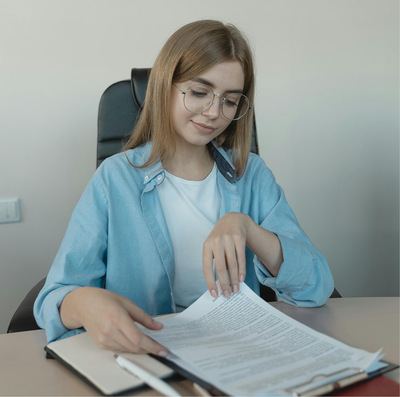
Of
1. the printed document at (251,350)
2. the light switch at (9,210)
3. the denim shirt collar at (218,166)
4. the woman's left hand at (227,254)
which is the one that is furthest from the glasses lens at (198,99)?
the light switch at (9,210)

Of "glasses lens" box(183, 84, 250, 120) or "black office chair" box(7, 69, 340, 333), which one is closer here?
"glasses lens" box(183, 84, 250, 120)

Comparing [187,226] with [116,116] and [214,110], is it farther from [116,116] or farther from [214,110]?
[116,116]

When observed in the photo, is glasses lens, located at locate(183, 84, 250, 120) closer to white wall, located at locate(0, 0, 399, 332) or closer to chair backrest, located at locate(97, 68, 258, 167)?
chair backrest, located at locate(97, 68, 258, 167)

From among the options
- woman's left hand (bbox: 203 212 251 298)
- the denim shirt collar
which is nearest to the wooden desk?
woman's left hand (bbox: 203 212 251 298)

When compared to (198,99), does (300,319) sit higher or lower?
lower

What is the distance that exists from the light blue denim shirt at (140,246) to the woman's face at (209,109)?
0.11 metres

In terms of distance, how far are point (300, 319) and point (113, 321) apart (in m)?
0.39

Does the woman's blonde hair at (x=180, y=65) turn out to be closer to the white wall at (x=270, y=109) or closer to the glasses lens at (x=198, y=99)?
the glasses lens at (x=198, y=99)

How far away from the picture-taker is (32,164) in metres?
1.75

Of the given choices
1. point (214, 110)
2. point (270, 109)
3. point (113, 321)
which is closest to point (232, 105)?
point (214, 110)

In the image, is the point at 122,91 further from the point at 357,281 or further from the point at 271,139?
the point at 357,281

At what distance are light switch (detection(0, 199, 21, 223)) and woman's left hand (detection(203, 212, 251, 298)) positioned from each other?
103 centimetres

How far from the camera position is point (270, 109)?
201 cm

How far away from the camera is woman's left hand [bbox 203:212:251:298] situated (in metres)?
0.90
